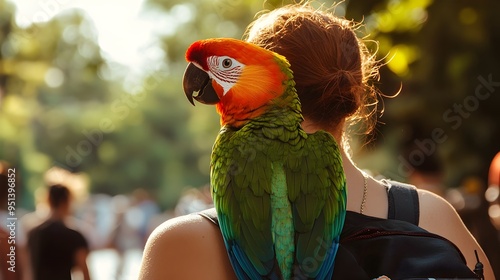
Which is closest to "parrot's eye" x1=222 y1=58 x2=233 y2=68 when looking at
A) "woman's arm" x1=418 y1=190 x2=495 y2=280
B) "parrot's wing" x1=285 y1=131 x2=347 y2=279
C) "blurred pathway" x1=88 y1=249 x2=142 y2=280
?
"parrot's wing" x1=285 y1=131 x2=347 y2=279

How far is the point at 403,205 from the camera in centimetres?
183

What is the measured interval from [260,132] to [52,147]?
139 feet

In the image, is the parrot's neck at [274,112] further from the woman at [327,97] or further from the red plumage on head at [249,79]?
the woman at [327,97]

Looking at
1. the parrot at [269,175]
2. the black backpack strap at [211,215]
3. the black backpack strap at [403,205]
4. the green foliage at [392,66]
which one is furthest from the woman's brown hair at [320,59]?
the green foliage at [392,66]

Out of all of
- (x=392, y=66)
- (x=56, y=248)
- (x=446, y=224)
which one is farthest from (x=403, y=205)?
(x=56, y=248)

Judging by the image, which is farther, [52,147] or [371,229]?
[52,147]

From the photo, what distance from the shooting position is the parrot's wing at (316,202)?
1548 mm

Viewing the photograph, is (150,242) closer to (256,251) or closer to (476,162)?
(256,251)

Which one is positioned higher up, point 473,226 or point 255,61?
point 255,61

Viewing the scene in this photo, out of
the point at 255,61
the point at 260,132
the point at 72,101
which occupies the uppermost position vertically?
the point at 72,101

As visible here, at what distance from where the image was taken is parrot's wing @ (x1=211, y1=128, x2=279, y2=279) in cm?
155

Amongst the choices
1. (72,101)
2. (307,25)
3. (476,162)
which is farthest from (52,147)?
(307,25)

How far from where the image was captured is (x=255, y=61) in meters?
1.68

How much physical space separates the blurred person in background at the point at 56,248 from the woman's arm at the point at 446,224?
3893mm
